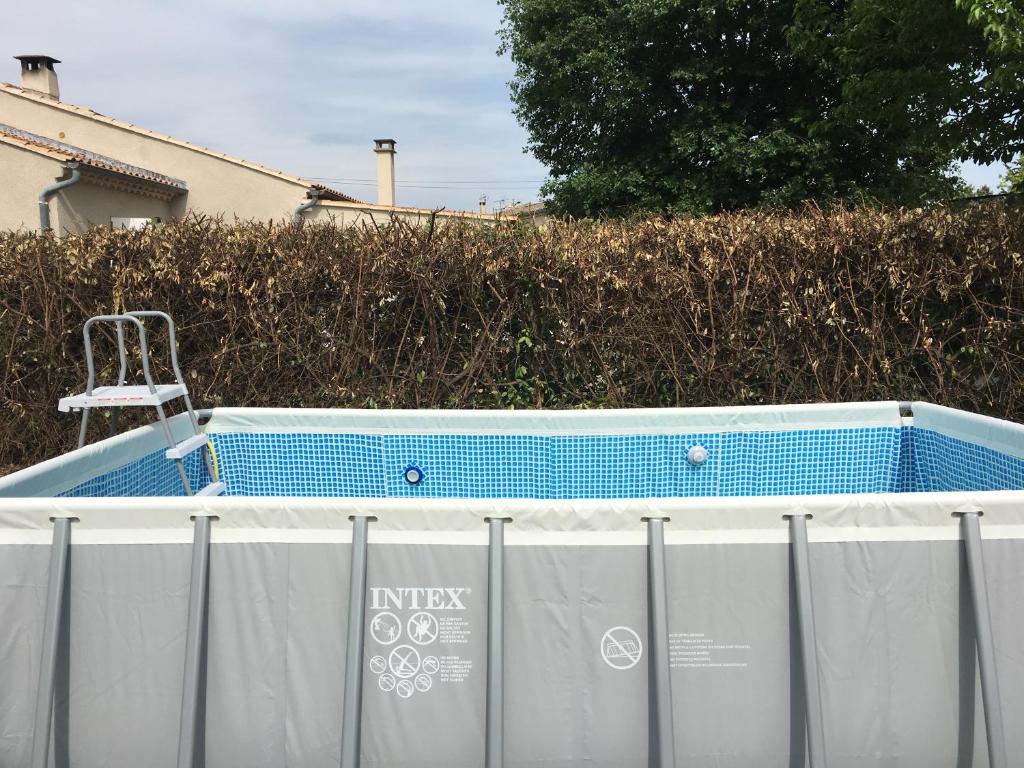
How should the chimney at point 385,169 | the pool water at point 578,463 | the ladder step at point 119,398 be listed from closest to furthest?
the ladder step at point 119,398, the pool water at point 578,463, the chimney at point 385,169

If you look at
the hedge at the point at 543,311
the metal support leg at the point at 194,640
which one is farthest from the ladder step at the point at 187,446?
the hedge at the point at 543,311

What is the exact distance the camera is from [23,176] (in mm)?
13805

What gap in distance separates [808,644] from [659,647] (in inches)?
17.3

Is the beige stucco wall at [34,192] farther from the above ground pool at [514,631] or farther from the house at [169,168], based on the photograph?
the above ground pool at [514,631]

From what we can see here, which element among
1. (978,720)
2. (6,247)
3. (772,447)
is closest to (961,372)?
(772,447)

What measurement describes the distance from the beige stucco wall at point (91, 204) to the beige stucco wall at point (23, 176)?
0.34 meters

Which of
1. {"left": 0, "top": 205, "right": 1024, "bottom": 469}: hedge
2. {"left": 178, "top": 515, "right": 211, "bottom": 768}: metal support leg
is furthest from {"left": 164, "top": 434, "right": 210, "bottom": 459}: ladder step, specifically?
{"left": 0, "top": 205, "right": 1024, "bottom": 469}: hedge

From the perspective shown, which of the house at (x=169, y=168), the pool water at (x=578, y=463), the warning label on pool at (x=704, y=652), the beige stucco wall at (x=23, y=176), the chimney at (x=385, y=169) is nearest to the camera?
the warning label on pool at (x=704, y=652)

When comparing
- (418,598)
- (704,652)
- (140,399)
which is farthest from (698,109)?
(418,598)

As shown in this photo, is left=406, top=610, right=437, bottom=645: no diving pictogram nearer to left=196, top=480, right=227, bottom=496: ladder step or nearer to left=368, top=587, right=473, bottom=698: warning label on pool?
left=368, top=587, right=473, bottom=698: warning label on pool

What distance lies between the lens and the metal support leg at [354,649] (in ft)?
7.47

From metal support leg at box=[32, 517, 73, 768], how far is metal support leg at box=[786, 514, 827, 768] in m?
2.24

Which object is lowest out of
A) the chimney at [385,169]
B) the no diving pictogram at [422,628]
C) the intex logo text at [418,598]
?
the no diving pictogram at [422,628]

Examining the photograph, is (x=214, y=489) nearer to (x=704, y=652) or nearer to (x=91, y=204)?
(x=704, y=652)
